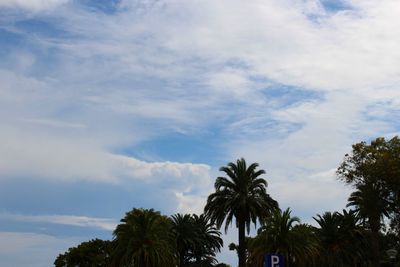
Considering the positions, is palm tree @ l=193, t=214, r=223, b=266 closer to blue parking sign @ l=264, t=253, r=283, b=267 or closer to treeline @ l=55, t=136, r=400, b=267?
treeline @ l=55, t=136, r=400, b=267

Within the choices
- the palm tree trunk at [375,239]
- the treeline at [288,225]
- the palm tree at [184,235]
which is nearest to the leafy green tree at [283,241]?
the treeline at [288,225]

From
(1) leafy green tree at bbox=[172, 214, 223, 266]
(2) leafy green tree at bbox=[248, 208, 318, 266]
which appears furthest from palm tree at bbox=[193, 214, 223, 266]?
(2) leafy green tree at bbox=[248, 208, 318, 266]

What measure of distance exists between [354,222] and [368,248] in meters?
4.33

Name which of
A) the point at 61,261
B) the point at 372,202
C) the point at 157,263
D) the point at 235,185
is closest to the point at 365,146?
the point at 372,202

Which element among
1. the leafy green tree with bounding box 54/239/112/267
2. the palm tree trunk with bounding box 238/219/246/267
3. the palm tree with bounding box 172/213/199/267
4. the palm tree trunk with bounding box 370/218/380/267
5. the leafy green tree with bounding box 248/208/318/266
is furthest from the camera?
the leafy green tree with bounding box 54/239/112/267

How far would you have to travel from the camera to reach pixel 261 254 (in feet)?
213

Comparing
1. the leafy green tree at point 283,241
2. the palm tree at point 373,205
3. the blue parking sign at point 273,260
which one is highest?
the palm tree at point 373,205

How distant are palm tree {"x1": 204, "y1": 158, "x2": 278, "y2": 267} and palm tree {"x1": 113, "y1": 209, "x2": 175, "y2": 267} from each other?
749 cm

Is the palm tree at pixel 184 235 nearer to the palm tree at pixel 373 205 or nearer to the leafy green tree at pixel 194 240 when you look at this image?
the leafy green tree at pixel 194 240

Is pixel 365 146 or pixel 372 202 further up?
pixel 365 146

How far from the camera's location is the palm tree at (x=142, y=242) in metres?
66.2

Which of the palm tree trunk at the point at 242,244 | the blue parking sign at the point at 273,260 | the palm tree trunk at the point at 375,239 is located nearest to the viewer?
the blue parking sign at the point at 273,260

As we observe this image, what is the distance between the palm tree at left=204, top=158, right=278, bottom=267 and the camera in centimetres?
7194

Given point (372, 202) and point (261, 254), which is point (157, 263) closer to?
point (261, 254)
